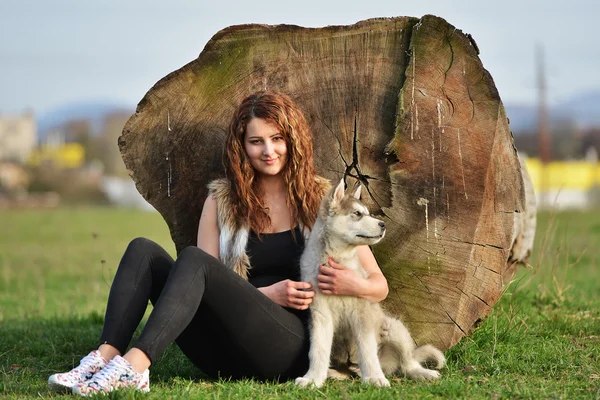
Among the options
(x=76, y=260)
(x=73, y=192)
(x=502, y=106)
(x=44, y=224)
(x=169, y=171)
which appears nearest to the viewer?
(x=502, y=106)

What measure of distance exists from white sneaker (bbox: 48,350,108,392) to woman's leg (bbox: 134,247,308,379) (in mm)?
316

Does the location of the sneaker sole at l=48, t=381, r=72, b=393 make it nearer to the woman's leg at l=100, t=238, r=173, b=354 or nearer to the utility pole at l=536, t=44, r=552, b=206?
the woman's leg at l=100, t=238, r=173, b=354

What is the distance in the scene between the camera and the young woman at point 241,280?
3916mm

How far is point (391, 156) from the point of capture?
16.0 ft

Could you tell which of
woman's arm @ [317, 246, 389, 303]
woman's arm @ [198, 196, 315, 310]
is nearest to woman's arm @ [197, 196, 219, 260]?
woman's arm @ [198, 196, 315, 310]

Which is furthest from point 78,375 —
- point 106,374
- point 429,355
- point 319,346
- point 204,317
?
point 429,355

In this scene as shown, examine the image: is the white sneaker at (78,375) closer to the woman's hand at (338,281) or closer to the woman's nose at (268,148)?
the woman's hand at (338,281)

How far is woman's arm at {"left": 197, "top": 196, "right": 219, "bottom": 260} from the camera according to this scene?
183 inches

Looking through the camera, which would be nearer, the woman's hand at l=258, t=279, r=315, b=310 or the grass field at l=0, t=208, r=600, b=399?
the grass field at l=0, t=208, r=600, b=399

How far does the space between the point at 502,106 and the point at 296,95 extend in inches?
54.0

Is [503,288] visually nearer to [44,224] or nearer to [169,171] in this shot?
[169,171]

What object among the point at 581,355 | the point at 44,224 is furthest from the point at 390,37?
the point at 44,224

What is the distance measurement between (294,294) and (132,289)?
36.4 inches

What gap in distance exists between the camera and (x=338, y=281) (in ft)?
13.8
